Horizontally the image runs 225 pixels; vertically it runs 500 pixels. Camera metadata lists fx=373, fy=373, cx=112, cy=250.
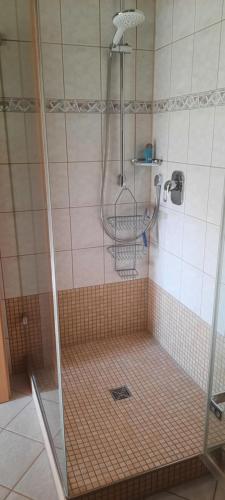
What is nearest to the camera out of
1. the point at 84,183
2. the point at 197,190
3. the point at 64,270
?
the point at 197,190

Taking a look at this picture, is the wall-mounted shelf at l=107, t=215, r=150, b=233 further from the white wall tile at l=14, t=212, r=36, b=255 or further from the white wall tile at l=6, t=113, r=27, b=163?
the white wall tile at l=6, t=113, r=27, b=163

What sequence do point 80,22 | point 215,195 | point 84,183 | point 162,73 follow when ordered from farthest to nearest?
point 84,183 → point 162,73 → point 80,22 → point 215,195

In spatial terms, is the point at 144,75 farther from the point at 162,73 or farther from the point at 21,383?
the point at 21,383

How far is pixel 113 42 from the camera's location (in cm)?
200

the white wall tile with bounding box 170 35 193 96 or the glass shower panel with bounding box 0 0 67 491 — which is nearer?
the glass shower panel with bounding box 0 0 67 491

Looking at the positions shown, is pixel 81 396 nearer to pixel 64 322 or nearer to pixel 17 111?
pixel 64 322

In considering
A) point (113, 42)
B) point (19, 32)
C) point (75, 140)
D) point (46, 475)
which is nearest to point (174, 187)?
point (75, 140)

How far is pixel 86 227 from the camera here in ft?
7.54

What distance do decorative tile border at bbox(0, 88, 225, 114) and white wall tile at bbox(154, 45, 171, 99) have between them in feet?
0.14

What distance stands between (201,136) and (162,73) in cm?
56

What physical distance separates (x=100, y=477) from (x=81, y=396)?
1.78 feet

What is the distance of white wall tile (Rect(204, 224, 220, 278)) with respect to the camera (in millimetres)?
1766

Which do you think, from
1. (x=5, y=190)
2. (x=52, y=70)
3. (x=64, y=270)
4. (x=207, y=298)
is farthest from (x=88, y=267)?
(x=52, y=70)

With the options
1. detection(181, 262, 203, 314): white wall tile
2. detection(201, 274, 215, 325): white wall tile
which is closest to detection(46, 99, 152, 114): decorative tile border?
detection(181, 262, 203, 314): white wall tile
